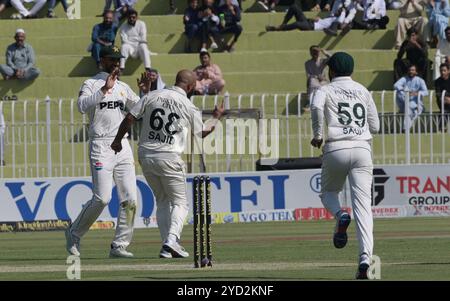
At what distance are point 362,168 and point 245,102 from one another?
1394cm

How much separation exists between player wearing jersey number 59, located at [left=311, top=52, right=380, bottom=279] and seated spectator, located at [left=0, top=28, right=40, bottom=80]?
18.1 meters

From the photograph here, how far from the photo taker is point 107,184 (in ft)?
53.1

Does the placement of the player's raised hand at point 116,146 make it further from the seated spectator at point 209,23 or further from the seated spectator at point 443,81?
the seated spectator at point 209,23

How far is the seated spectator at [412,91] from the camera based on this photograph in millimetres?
26547

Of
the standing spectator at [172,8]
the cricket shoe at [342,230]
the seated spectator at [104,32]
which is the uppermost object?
the standing spectator at [172,8]

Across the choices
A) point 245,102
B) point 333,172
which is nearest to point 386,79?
point 245,102

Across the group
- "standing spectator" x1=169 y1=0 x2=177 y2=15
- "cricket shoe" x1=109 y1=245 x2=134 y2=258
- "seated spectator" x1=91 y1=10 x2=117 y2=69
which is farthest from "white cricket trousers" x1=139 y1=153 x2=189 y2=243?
"standing spectator" x1=169 y1=0 x2=177 y2=15

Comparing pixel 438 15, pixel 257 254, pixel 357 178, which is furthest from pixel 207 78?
pixel 357 178

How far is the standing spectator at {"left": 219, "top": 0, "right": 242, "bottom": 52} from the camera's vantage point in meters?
31.8

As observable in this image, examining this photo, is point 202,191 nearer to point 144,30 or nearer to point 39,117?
point 39,117

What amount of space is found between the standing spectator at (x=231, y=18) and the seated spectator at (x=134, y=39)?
1.85 meters

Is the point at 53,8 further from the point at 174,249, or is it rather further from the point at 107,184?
the point at 174,249

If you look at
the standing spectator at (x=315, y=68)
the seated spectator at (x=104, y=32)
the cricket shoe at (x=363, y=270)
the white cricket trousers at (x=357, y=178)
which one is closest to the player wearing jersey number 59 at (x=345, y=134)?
the white cricket trousers at (x=357, y=178)

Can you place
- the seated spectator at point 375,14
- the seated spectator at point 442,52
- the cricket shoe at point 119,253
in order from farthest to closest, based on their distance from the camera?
the seated spectator at point 375,14
the seated spectator at point 442,52
the cricket shoe at point 119,253
